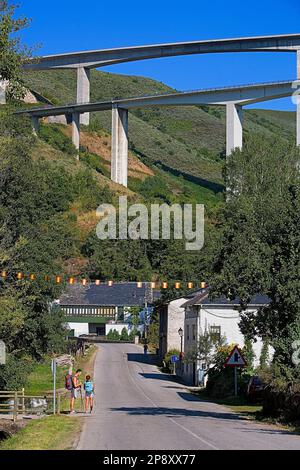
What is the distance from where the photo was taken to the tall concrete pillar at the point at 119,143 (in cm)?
10162

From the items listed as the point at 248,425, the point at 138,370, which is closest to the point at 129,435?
the point at 248,425

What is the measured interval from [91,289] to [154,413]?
71575mm

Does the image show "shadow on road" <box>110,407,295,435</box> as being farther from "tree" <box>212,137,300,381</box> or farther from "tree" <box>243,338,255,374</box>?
"tree" <box>243,338,255,374</box>

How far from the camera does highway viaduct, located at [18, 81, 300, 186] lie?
84.8 meters

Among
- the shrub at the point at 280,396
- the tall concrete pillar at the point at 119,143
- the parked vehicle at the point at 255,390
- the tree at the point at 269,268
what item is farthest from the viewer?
the tall concrete pillar at the point at 119,143

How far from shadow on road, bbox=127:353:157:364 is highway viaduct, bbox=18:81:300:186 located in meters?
19.3

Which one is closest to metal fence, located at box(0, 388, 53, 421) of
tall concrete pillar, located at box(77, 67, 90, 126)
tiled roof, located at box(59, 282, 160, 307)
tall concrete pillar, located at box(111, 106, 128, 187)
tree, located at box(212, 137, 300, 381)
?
tree, located at box(212, 137, 300, 381)

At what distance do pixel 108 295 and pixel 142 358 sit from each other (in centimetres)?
2666

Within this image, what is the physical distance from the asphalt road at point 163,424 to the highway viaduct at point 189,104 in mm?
39623

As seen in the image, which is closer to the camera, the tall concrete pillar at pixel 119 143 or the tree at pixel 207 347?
the tree at pixel 207 347

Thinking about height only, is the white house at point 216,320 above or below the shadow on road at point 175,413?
above

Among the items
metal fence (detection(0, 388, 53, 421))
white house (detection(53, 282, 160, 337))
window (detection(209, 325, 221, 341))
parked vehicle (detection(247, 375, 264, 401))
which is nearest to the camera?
metal fence (detection(0, 388, 53, 421))

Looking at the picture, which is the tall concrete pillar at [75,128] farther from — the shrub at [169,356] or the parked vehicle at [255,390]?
the parked vehicle at [255,390]

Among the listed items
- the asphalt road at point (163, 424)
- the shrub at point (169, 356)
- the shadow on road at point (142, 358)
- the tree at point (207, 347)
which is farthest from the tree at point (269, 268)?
the shadow on road at point (142, 358)
